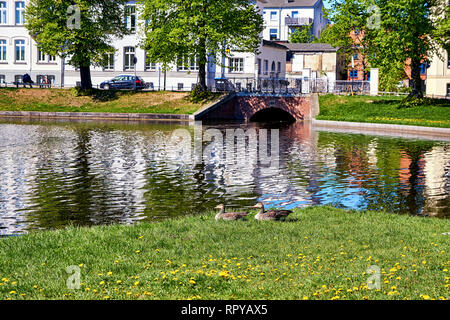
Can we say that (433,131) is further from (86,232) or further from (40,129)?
(86,232)

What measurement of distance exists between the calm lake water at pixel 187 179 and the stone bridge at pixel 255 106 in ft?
64.7

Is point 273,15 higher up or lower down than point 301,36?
higher up

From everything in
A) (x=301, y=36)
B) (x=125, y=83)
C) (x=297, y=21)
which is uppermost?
(x=297, y=21)

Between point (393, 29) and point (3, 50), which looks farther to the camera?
point (3, 50)

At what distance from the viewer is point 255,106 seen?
2159 inches

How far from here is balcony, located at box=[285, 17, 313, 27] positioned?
104750mm

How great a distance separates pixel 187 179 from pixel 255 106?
35075mm

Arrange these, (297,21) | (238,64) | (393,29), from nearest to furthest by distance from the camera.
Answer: (393,29), (238,64), (297,21)

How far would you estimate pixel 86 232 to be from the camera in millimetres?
11727

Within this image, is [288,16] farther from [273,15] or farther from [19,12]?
[19,12]

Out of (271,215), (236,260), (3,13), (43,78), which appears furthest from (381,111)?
(3,13)

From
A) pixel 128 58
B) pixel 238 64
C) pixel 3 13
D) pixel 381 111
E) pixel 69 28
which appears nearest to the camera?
pixel 381 111

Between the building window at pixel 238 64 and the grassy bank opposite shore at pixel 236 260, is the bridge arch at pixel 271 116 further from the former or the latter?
the grassy bank opposite shore at pixel 236 260
